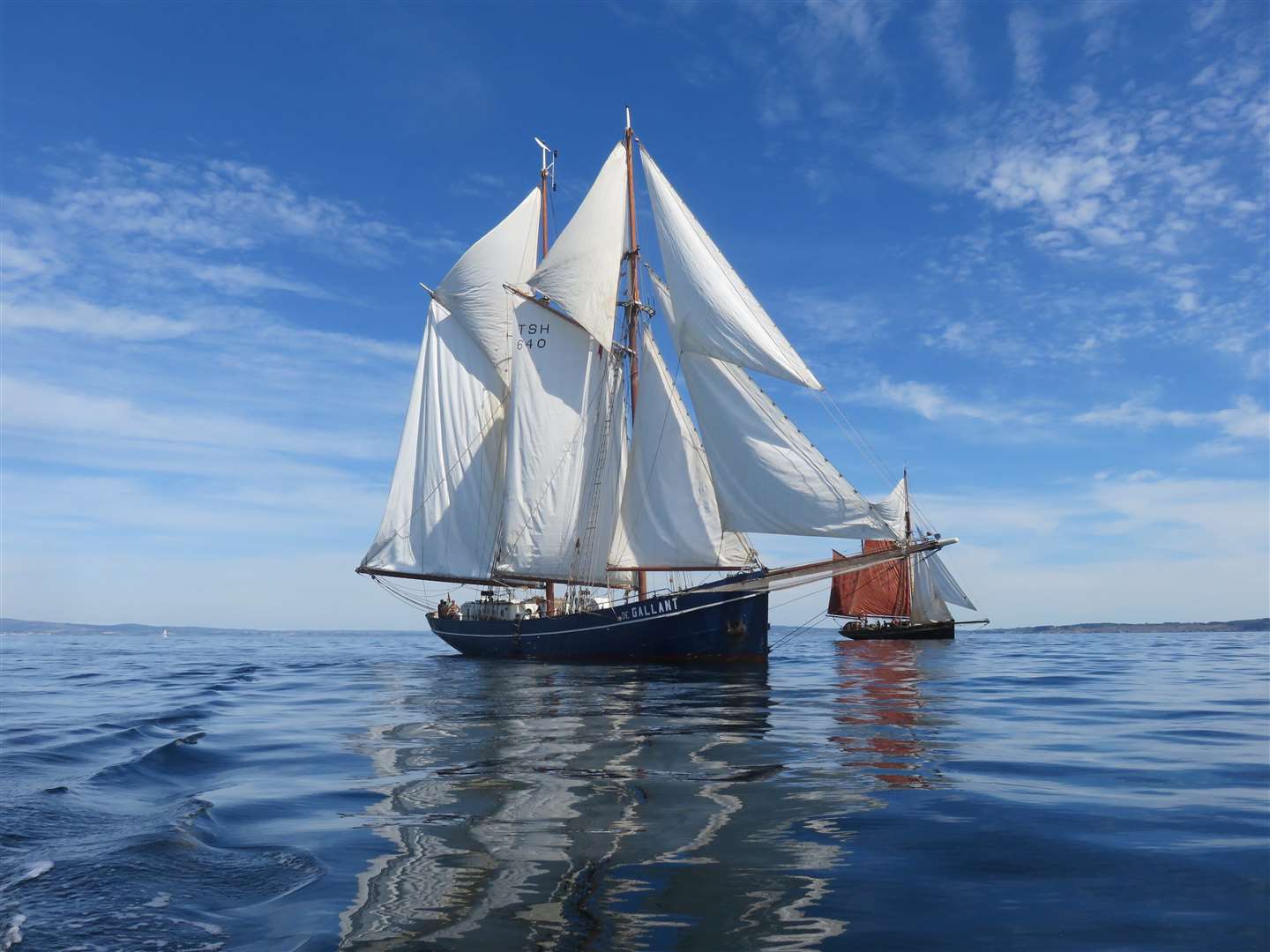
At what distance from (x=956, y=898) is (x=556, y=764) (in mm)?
6709

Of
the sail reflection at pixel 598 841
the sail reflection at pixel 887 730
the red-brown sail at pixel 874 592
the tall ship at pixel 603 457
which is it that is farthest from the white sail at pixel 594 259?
the red-brown sail at pixel 874 592

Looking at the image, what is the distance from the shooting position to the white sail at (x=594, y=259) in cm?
4406

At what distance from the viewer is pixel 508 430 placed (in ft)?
152

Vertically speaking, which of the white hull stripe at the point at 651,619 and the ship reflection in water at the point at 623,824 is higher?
the white hull stripe at the point at 651,619

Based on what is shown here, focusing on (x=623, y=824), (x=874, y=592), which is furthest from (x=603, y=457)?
(x=874, y=592)

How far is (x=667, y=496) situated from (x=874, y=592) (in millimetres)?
57648

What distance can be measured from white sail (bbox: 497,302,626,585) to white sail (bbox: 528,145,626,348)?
1.55 metres

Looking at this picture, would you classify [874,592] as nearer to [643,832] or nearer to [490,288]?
[490,288]

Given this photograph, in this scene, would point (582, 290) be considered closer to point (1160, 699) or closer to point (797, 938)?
point (1160, 699)

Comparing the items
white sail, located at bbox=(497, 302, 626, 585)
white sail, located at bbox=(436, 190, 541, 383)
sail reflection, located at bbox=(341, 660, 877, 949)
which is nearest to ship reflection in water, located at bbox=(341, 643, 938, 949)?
sail reflection, located at bbox=(341, 660, 877, 949)

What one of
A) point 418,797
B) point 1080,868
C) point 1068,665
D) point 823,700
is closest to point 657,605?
point 823,700

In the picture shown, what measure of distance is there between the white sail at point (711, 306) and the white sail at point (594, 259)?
552 centimetres

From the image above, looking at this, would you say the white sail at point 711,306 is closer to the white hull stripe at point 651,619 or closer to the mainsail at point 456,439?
the white hull stripe at point 651,619

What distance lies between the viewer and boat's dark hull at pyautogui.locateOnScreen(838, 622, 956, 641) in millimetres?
86500
